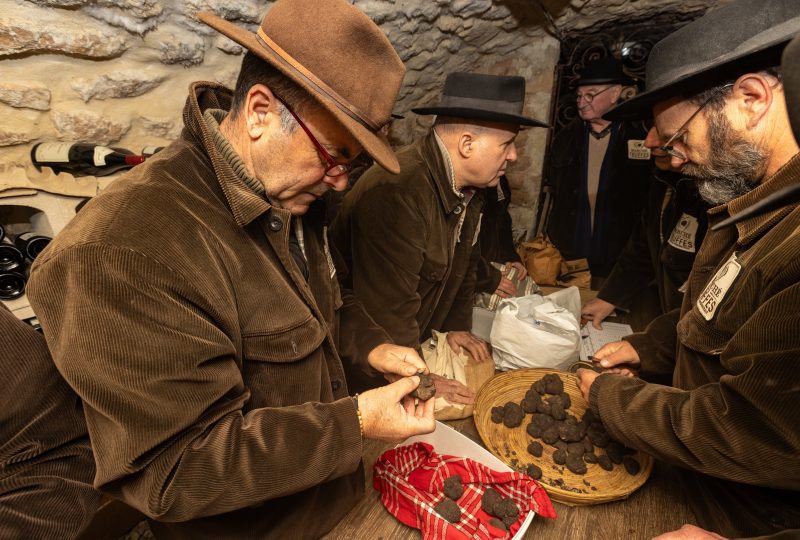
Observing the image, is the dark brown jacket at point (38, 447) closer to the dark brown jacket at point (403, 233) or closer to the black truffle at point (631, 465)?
the dark brown jacket at point (403, 233)

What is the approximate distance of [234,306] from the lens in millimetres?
1032

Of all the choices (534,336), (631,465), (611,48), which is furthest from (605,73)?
(631,465)

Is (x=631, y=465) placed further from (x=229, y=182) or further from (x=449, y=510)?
(x=229, y=182)

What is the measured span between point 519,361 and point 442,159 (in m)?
1.19

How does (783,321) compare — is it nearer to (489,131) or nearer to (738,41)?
(738,41)

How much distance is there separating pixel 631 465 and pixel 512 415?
48 centimetres

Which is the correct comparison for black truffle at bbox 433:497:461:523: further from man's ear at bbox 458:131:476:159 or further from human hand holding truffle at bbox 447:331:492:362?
man's ear at bbox 458:131:476:159

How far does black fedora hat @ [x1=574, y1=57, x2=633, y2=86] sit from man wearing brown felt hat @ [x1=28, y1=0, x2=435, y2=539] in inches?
129

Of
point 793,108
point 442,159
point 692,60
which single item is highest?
point 692,60

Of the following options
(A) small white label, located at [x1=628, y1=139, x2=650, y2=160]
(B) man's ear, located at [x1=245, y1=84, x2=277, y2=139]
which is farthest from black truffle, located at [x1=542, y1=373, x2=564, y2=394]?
(A) small white label, located at [x1=628, y1=139, x2=650, y2=160]

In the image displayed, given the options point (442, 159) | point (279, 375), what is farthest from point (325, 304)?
point (442, 159)

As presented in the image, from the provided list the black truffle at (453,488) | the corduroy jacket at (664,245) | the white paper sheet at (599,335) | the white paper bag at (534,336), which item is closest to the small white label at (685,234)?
the corduroy jacket at (664,245)

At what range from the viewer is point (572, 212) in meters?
4.38

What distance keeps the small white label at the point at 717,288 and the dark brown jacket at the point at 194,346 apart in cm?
119
